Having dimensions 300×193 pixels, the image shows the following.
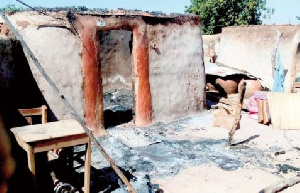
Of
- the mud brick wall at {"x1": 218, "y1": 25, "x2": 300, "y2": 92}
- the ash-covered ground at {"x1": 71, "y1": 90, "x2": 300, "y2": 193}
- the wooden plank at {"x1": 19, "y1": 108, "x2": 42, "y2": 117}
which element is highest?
the mud brick wall at {"x1": 218, "y1": 25, "x2": 300, "y2": 92}

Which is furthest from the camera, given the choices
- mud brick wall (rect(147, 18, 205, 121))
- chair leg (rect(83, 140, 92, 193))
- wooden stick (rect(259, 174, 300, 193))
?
mud brick wall (rect(147, 18, 205, 121))

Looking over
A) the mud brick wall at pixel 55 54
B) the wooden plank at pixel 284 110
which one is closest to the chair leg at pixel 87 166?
the mud brick wall at pixel 55 54

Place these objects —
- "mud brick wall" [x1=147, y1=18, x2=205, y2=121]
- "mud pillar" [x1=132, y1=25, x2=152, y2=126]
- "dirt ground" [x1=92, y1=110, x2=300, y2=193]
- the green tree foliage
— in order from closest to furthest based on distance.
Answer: "dirt ground" [x1=92, y1=110, x2=300, y2=193] → "mud pillar" [x1=132, y1=25, x2=152, y2=126] → "mud brick wall" [x1=147, y1=18, x2=205, y2=121] → the green tree foliage

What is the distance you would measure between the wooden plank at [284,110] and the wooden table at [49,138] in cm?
696

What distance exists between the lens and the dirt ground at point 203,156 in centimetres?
644

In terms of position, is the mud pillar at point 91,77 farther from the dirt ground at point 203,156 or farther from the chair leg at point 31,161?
→ the chair leg at point 31,161

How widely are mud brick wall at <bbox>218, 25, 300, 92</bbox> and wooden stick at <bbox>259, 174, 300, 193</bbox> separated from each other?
8259 millimetres

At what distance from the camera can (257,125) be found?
1025 centimetres

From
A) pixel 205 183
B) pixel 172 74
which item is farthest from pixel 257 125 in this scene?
pixel 205 183

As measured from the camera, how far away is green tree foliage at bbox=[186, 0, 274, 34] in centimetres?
2322

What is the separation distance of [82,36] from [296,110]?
6602 mm

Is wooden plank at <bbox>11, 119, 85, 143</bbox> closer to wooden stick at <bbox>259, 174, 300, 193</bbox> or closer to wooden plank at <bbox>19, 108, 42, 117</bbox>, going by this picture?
wooden plank at <bbox>19, 108, 42, 117</bbox>

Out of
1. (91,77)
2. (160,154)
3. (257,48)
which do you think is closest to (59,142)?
(160,154)

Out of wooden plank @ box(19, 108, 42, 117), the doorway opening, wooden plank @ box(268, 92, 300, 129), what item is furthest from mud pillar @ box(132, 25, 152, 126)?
wooden plank @ box(19, 108, 42, 117)
